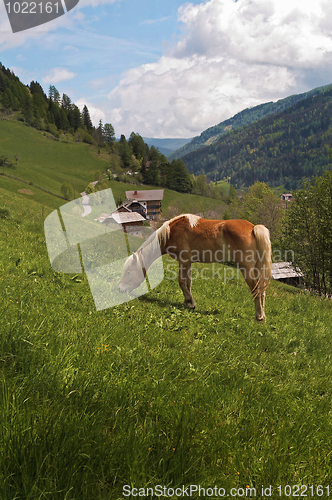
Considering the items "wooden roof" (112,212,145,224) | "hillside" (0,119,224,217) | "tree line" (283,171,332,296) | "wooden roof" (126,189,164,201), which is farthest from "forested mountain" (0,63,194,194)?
"tree line" (283,171,332,296)

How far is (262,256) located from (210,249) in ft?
5.25

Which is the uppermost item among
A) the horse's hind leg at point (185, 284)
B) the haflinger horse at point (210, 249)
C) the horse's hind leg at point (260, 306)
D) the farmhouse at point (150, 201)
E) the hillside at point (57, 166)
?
the hillside at point (57, 166)

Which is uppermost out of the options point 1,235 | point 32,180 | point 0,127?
point 0,127

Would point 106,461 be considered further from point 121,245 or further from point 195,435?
point 121,245

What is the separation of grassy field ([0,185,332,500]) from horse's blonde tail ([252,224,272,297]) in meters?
2.51

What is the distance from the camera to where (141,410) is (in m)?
2.71

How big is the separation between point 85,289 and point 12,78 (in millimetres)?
213094

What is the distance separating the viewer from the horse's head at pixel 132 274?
8.43 m

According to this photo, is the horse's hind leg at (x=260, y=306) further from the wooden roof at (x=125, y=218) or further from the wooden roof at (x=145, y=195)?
the wooden roof at (x=145, y=195)

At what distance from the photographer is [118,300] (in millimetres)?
7586

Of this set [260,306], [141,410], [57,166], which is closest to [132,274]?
[260,306]

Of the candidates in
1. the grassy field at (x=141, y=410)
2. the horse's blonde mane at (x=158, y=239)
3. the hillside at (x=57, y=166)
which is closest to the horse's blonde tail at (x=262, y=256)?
the horse's blonde mane at (x=158, y=239)

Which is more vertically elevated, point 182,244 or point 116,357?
point 182,244

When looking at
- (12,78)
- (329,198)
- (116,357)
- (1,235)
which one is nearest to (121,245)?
(1,235)
